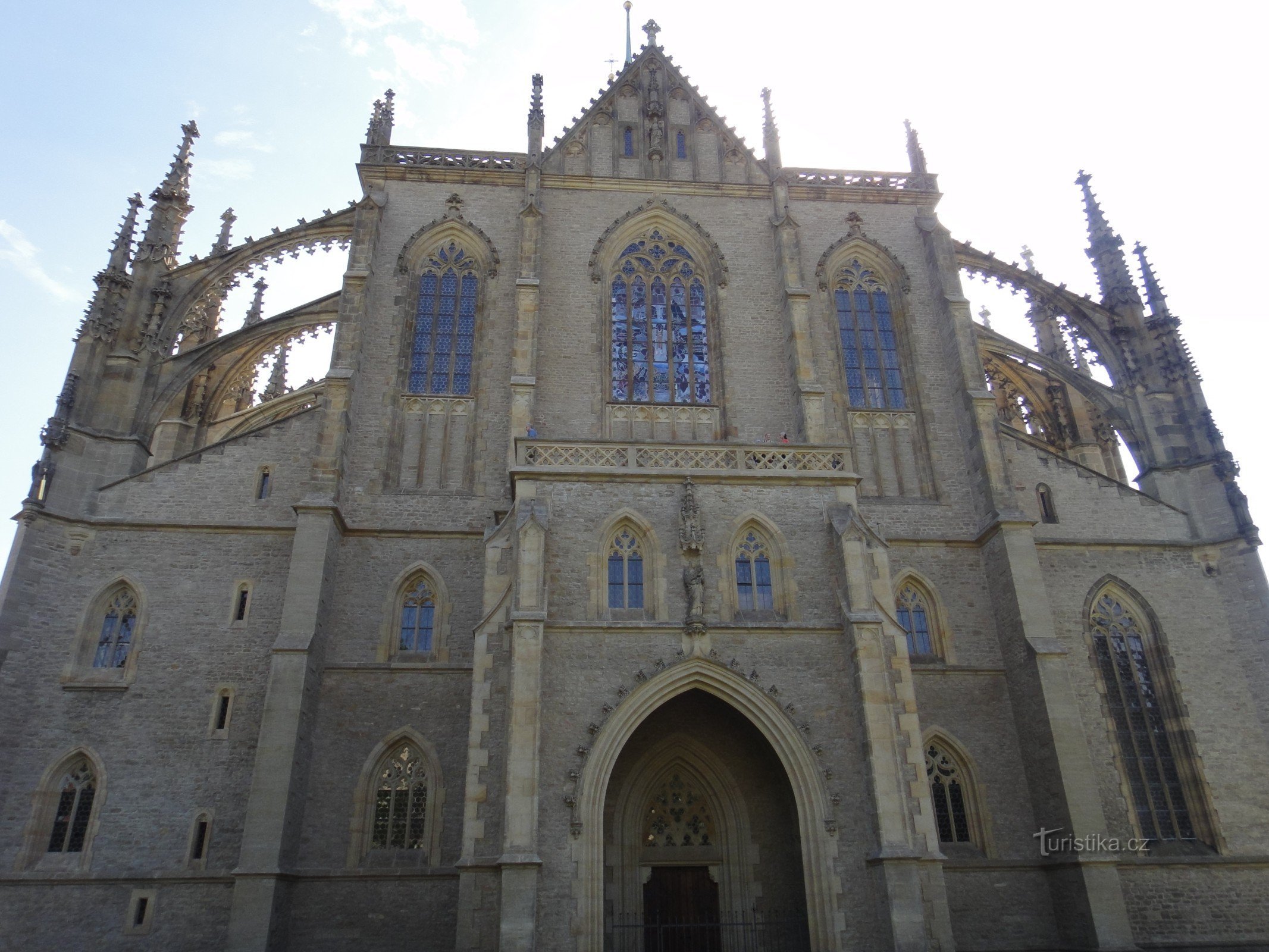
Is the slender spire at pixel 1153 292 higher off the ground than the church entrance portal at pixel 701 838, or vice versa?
the slender spire at pixel 1153 292

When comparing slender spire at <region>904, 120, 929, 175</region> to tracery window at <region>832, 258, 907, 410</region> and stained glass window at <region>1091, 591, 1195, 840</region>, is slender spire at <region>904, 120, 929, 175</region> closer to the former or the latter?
tracery window at <region>832, 258, 907, 410</region>

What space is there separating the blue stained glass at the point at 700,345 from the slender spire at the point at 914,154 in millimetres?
7696

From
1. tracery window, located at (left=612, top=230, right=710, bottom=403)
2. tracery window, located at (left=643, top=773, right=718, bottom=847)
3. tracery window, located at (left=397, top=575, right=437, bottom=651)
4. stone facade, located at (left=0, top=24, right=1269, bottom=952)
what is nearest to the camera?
stone facade, located at (left=0, top=24, right=1269, bottom=952)

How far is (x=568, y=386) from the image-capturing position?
2231cm

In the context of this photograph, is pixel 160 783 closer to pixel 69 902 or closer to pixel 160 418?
pixel 69 902

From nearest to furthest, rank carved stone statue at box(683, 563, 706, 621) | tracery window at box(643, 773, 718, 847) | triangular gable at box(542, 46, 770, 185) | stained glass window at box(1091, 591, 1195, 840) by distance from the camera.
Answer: carved stone statue at box(683, 563, 706, 621), tracery window at box(643, 773, 718, 847), stained glass window at box(1091, 591, 1195, 840), triangular gable at box(542, 46, 770, 185)

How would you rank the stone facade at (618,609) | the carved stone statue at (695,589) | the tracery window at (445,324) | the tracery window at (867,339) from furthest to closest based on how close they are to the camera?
the tracery window at (867,339) < the tracery window at (445,324) < the carved stone statue at (695,589) < the stone facade at (618,609)

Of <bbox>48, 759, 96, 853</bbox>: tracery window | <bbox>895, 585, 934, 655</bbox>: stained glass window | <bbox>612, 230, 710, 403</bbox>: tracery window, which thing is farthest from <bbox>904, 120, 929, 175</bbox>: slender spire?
<bbox>48, 759, 96, 853</bbox>: tracery window

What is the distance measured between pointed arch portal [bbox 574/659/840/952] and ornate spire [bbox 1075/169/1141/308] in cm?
1631

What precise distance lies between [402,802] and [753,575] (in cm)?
817

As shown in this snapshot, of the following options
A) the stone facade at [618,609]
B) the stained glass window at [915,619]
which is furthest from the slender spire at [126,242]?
the stained glass window at [915,619]

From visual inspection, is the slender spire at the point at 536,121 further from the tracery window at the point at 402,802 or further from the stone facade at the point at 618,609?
the tracery window at the point at 402,802

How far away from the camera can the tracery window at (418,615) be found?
19266 mm

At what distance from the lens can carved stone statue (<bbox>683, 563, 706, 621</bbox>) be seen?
16469 mm
